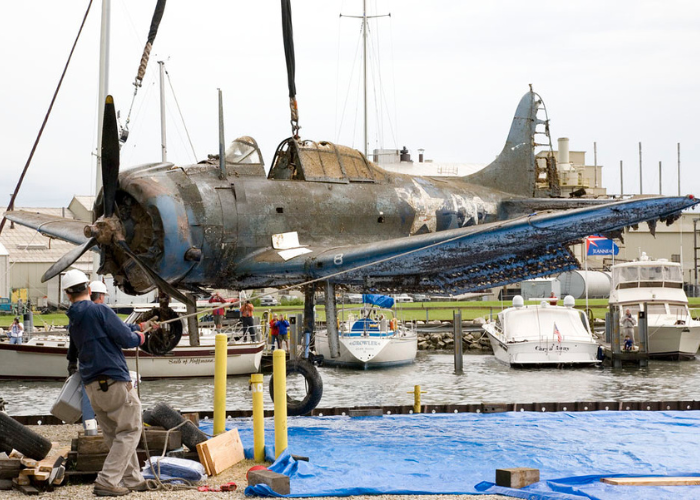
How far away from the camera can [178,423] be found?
33.8 ft

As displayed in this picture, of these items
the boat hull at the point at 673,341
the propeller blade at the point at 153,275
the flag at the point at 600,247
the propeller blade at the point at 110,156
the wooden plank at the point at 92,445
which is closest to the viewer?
the wooden plank at the point at 92,445

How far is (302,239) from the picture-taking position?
12023 millimetres

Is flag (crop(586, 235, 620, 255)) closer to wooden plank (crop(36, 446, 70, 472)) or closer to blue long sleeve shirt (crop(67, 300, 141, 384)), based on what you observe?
wooden plank (crop(36, 446, 70, 472))

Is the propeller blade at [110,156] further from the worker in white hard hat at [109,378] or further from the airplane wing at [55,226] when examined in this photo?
the airplane wing at [55,226]

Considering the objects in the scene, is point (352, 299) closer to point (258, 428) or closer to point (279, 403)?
point (258, 428)

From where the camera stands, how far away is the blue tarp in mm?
8719

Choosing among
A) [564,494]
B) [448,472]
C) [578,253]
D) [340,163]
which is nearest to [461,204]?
[340,163]

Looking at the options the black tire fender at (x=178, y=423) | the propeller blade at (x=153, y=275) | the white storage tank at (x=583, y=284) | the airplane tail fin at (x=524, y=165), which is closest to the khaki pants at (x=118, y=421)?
the black tire fender at (x=178, y=423)

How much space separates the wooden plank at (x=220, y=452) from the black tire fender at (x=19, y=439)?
1688mm

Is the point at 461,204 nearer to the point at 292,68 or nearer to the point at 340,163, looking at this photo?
Result: the point at 340,163

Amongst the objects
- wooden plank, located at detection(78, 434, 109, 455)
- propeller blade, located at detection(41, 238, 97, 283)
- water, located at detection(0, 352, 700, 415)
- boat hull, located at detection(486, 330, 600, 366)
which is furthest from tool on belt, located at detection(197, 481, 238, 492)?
boat hull, located at detection(486, 330, 600, 366)

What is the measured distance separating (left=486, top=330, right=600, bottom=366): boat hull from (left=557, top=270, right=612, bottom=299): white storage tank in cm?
3034

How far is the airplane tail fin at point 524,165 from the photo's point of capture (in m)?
14.8

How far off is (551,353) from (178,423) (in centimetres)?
2442
